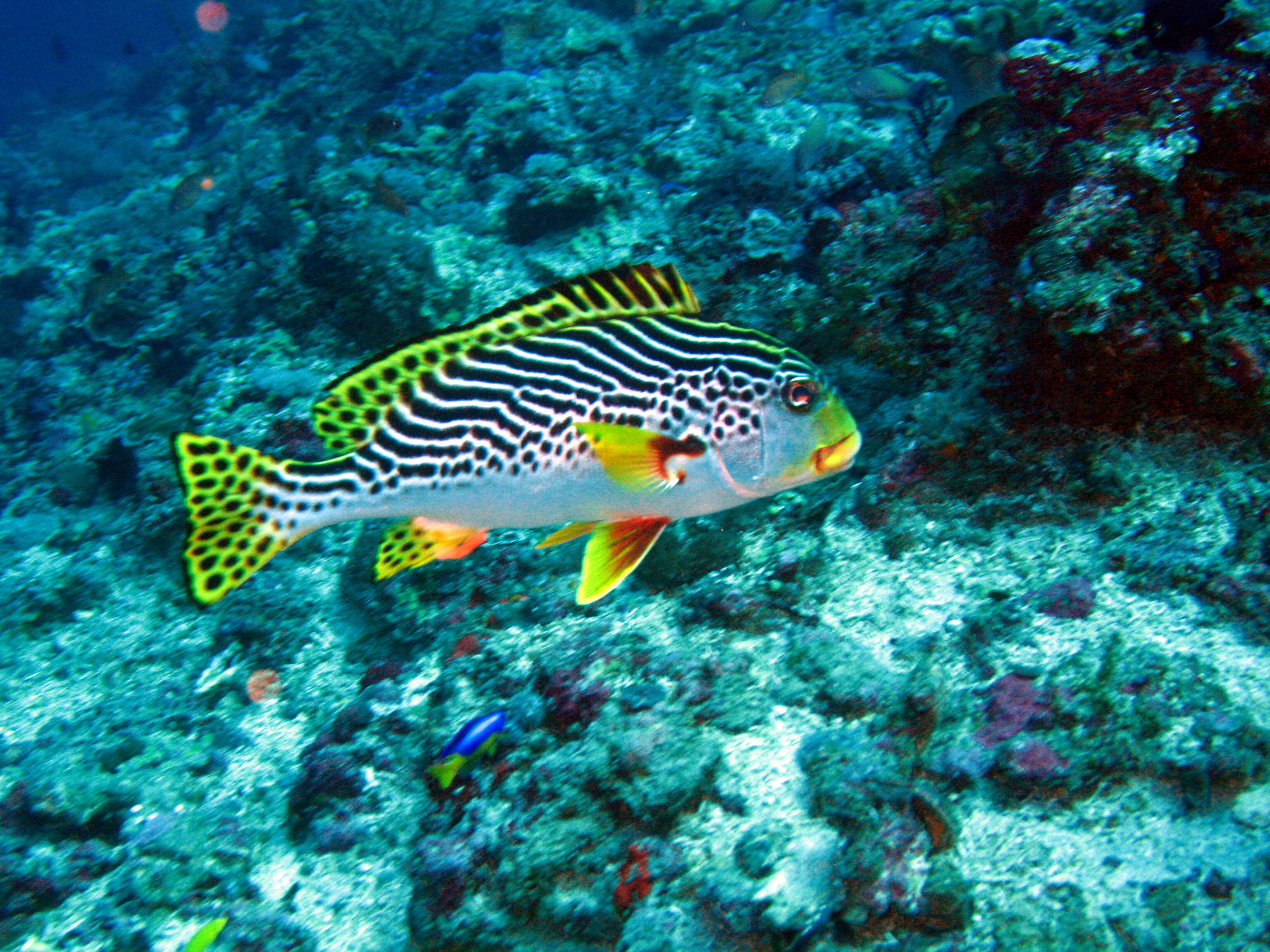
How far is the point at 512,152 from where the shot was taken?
8.39 m

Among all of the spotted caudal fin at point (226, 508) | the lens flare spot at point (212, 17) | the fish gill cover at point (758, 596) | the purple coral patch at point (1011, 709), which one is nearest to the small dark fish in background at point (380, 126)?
the fish gill cover at point (758, 596)

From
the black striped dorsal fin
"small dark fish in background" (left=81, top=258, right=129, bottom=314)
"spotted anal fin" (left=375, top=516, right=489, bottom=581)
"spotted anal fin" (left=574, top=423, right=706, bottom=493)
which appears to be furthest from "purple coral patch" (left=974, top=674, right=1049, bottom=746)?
"small dark fish in background" (left=81, top=258, right=129, bottom=314)

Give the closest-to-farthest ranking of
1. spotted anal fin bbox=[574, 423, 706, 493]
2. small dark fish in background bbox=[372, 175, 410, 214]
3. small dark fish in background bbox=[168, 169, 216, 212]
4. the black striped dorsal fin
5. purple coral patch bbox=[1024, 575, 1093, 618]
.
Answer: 1. spotted anal fin bbox=[574, 423, 706, 493]
2. the black striped dorsal fin
3. purple coral patch bbox=[1024, 575, 1093, 618]
4. small dark fish in background bbox=[372, 175, 410, 214]
5. small dark fish in background bbox=[168, 169, 216, 212]

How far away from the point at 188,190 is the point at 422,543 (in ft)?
32.0

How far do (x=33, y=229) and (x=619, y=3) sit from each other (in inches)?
449

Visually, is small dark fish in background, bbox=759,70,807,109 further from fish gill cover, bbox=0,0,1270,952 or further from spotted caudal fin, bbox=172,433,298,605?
spotted caudal fin, bbox=172,433,298,605

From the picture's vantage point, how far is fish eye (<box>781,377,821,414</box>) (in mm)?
2355

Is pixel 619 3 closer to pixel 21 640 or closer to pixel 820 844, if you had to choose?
pixel 21 640

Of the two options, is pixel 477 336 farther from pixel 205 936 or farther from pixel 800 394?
pixel 205 936

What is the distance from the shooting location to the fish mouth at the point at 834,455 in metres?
2.38

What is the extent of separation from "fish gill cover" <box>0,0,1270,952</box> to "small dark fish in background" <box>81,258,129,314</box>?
10.4 feet

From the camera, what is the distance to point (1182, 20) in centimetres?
324

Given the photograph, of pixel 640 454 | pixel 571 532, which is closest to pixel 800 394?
pixel 640 454

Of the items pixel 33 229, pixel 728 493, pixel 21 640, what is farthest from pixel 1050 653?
pixel 33 229
